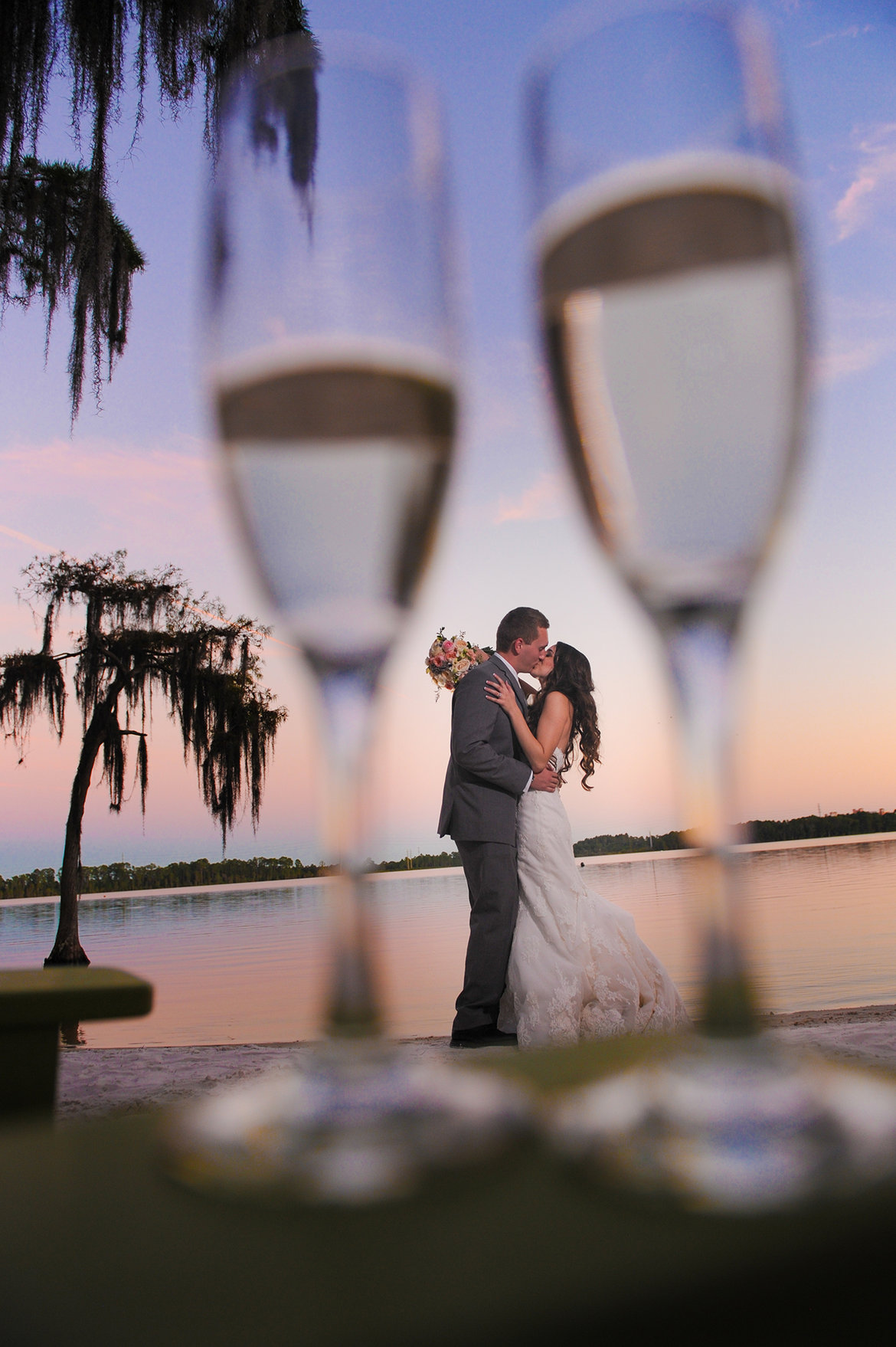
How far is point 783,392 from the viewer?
8.7 inches

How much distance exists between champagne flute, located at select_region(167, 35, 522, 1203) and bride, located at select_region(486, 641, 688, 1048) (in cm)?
317

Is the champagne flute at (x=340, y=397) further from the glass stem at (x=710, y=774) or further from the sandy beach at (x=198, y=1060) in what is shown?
the sandy beach at (x=198, y=1060)

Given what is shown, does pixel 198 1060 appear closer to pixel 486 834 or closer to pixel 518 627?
pixel 486 834

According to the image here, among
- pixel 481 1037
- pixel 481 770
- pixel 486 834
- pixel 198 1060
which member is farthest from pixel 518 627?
pixel 198 1060

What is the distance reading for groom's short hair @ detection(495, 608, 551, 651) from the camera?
11.6 ft

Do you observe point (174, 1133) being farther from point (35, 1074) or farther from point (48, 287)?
point (48, 287)

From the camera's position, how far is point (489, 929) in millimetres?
3420

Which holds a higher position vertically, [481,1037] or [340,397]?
[340,397]

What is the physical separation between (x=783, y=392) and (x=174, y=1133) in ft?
0.74

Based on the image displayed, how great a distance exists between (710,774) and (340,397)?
0.45 feet

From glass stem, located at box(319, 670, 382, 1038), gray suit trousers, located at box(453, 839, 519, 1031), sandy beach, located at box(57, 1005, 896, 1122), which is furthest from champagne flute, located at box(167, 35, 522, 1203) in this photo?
gray suit trousers, located at box(453, 839, 519, 1031)

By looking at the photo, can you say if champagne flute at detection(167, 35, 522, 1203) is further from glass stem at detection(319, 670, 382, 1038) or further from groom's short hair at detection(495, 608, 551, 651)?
groom's short hair at detection(495, 608, 551, 651)

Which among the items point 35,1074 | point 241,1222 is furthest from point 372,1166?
point 35,1074

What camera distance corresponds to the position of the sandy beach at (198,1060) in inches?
117
